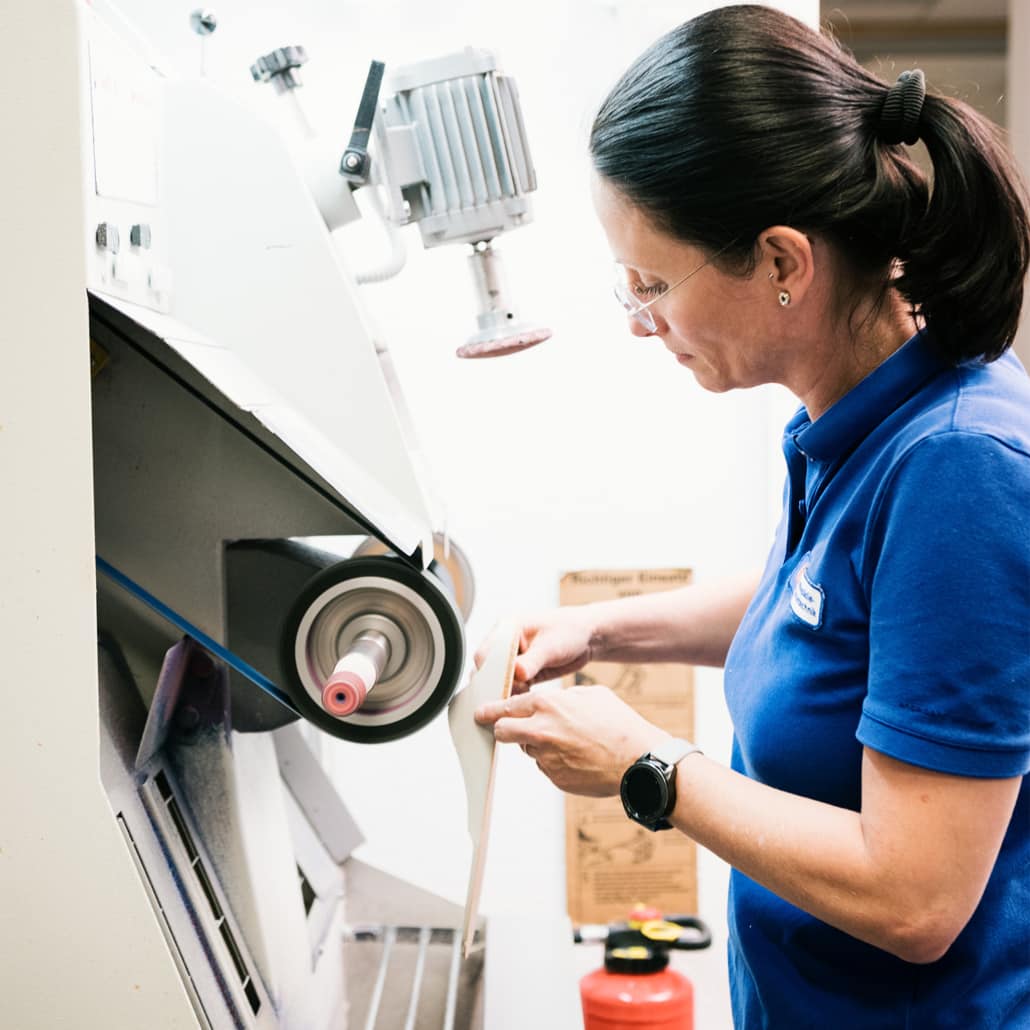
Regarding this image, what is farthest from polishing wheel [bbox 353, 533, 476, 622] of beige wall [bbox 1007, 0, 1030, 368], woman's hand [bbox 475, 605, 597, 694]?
beige wall [bbox 1007, 0, 1030, 368]

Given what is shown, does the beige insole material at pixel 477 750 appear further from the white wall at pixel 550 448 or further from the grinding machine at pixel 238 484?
the white wall at pixel 550 448

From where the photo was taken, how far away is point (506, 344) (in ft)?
3.97

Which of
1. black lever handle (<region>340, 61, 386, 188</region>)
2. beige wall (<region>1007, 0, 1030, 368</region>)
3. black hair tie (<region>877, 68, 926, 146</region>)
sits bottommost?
black hair tie (<region>877, 68, 926, 146</region>)

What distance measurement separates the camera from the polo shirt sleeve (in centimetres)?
78

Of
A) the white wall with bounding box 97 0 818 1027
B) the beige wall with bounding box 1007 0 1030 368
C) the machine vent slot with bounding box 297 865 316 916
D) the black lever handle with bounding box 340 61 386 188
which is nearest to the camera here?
the black lever handle with bounding box 340 61 386 188

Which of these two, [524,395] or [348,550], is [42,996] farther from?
[524,395]

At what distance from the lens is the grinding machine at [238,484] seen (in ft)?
2.96

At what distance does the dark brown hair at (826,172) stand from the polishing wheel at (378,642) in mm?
401

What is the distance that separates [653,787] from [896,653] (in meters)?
0.24

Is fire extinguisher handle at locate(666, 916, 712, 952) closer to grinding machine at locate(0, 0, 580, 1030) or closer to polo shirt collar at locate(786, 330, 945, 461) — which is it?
grinding machine at locate(0, 0, 580, 1030)

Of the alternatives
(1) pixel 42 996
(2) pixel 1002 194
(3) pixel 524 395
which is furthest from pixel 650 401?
(1) pixel 42 996

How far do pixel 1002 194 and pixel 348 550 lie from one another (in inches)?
31.3

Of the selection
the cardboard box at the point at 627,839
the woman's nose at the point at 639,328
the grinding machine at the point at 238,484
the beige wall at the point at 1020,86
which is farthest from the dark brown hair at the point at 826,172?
the beige wall at the point at 1020,86

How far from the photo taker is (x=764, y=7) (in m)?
0.94
